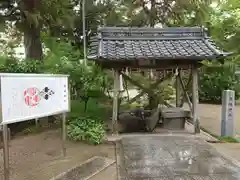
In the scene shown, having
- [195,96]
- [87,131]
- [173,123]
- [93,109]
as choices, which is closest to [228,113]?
[195,96]

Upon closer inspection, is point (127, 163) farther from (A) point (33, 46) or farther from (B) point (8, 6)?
(B) point (8, 6)

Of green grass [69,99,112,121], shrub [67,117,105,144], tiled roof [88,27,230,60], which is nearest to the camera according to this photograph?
shrub [67,117,105,144]

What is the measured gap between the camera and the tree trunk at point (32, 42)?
973cm

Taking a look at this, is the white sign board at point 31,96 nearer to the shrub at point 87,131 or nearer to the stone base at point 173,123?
the shrub at point 87,131

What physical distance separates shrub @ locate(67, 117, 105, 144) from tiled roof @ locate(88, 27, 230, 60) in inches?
71.5

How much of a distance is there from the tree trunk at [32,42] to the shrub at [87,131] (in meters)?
3.84

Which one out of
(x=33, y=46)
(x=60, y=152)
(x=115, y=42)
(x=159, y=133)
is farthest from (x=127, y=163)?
(x=33, y=46)

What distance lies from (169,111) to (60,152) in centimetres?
379

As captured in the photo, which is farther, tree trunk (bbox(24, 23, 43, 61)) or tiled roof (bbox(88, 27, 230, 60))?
tree trunk (bbox(24, 23, 43, 61))

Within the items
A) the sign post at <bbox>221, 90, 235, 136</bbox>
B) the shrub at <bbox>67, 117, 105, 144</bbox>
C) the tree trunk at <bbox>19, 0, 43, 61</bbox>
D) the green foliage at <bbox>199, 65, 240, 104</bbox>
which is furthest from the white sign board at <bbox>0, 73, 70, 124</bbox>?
the green foliage at <bbox>199, 65, 240, 104</bbox>

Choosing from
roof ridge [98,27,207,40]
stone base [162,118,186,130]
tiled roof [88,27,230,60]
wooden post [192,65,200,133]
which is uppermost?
roof ridge [98,27,207,40]

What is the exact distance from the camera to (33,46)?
1006 centimetres

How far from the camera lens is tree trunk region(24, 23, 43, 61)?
9.73 metres

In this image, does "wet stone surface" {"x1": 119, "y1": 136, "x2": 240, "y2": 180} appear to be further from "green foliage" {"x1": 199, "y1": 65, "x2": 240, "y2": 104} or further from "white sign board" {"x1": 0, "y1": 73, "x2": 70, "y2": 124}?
"green foliage" {"x1": 199, "y1": 65, "x2": 240, "y2": 104}
